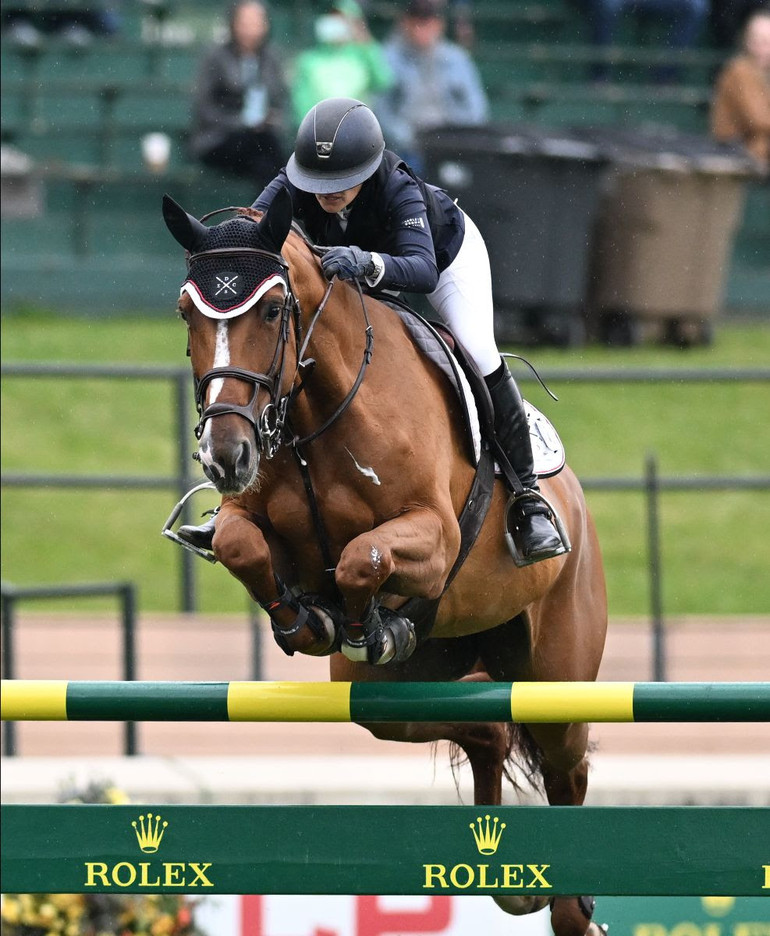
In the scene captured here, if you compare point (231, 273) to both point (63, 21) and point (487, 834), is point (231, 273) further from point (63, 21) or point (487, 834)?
point (63, 21)

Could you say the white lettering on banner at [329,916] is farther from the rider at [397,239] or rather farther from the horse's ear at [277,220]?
the horse's ear at [277,220]

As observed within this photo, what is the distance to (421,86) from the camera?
12.3 metres

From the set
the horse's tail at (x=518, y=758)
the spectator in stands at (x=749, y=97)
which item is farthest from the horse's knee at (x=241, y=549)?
the spectator in stands at (x=749, y=97)

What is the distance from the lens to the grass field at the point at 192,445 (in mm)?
10625

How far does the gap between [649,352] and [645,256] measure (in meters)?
0.71

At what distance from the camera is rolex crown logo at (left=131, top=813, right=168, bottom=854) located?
175 inches

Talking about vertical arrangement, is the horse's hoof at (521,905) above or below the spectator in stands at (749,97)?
below

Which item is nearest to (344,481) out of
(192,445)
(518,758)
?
(518,758)

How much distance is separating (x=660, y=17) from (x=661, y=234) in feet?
8.54

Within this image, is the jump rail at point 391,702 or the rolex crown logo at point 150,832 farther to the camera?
the rolex crown logo at point 150,832

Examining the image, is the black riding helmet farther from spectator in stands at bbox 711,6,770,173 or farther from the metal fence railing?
spectator in stands at bbox 711,6,770,173

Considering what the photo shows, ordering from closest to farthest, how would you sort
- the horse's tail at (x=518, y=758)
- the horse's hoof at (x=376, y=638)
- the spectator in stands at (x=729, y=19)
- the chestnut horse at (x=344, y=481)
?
the chestnut horse at (x=344, y=481) < the horse's hoof at (x=376, y=638) < the horse's tail at (x=518, y=758) < the spectator in stands at (x=729, y=19)

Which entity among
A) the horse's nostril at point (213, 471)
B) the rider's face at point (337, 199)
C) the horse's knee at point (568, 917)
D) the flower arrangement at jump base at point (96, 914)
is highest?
the rider's face at point (337, 199)

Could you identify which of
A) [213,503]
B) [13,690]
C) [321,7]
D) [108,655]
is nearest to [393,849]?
[13,690]
